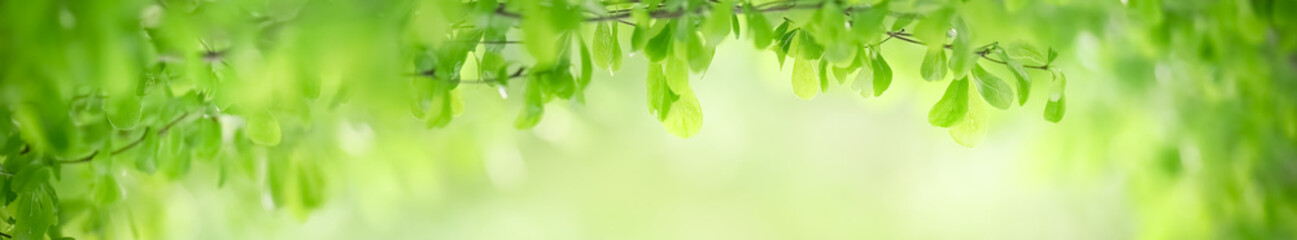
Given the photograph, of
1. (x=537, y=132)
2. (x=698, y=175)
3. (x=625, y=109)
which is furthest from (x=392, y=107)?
(x=698, y=175)

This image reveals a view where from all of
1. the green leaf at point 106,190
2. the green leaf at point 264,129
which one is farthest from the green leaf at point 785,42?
the green leaf at point 106,190

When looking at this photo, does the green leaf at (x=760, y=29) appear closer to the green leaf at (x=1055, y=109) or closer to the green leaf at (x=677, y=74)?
the green leaf at (x=677, y=74)

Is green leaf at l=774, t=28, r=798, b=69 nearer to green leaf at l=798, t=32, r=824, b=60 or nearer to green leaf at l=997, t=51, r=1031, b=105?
green leaf at l=798, t=32, r=824, b=60

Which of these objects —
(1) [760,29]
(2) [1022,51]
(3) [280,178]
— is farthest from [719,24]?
(3) [280,178]

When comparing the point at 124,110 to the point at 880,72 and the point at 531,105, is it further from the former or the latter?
the point at 880,72

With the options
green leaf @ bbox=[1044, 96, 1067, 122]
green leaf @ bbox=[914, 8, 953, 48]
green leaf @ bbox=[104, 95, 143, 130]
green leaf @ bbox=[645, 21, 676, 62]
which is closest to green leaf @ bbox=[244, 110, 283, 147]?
green leaf @ bbox=[104, 95, 143, 130]
